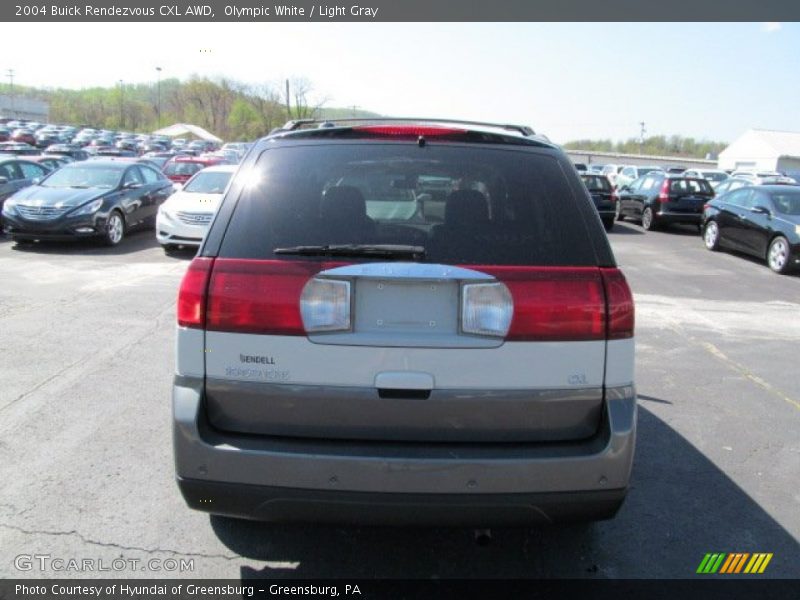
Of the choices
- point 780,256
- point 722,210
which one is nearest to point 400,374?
point 780,256

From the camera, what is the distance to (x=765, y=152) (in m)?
69.1

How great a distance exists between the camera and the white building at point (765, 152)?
66.9 meters

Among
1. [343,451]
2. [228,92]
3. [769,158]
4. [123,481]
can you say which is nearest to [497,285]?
[343,451]

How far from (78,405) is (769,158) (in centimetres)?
7744

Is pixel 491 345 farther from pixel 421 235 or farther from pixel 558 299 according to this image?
pixel 421 235

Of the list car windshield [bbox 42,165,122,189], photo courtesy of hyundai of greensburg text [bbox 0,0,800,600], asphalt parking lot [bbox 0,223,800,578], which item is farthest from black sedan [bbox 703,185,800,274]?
car windshield [bbox 42,165,122,189]

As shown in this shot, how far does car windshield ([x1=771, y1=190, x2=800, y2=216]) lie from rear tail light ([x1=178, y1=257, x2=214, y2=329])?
13.3m

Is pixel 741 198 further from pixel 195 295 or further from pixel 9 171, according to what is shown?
pixel 9 171

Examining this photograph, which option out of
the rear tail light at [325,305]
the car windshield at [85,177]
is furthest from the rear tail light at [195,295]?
the car windshield at [85,177]

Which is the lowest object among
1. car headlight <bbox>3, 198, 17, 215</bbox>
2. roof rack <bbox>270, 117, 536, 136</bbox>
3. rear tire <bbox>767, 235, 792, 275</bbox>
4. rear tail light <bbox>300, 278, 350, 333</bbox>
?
rear tire <bbox>767, 235, 792, 275</bbox>

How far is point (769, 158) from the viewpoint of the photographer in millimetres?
68188

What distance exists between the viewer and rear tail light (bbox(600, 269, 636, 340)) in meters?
2.45

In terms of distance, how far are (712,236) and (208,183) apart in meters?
11.4

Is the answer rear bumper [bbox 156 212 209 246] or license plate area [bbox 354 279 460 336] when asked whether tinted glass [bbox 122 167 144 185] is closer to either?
rear bumper [bbox 156 212 209 246]
